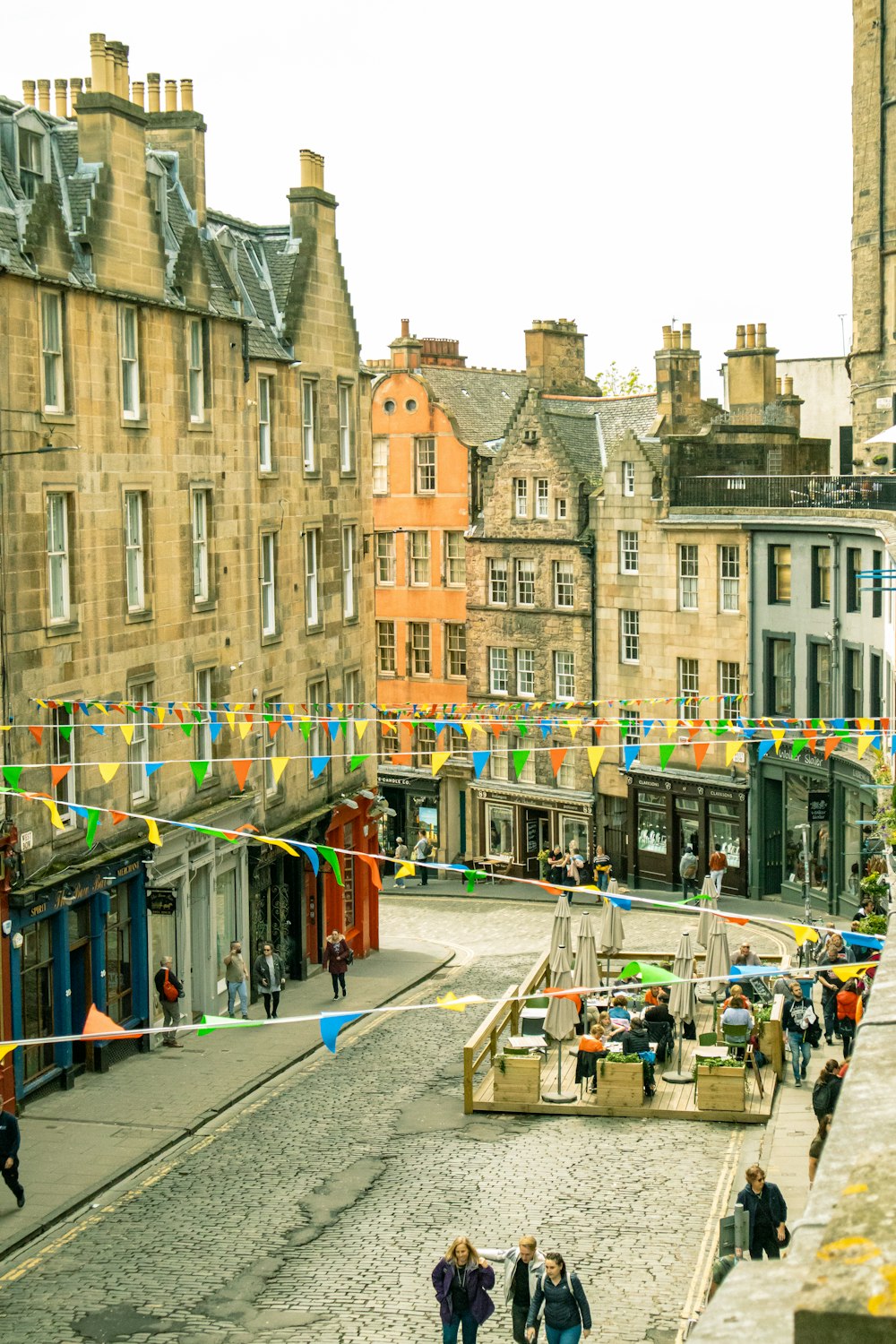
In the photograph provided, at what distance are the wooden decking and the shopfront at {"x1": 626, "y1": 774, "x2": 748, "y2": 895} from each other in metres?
19.7

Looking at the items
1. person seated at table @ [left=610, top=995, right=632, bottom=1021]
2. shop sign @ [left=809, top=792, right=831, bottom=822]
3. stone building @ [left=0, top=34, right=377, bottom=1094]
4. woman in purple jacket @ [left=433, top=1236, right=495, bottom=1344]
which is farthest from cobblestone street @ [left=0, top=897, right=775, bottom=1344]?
shop sign @ [left=809, top=792, right=831, bottom=822]

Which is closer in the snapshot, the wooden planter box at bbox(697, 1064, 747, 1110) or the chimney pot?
the wooden planter box at bbox(697, 1064, 747, 1110)

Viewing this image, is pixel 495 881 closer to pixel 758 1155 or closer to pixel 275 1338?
pixel 758 1155

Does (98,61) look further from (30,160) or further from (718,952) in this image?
(718,952)

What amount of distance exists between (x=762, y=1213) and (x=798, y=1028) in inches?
398

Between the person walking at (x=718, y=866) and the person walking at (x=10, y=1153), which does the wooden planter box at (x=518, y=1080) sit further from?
the person walking at (x=718, y=866)

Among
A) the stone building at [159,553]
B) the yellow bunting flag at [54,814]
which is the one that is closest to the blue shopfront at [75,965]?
the stone building at [159,553]

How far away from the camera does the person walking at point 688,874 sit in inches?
1919

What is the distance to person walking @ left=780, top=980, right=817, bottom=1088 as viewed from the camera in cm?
2702

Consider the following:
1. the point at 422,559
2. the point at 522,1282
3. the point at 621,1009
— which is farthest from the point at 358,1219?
the point at 422,559

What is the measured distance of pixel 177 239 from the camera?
3341 cm

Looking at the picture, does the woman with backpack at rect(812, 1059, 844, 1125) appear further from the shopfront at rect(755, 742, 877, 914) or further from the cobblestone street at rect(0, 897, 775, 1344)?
the shopfront at rect(755, 742, 877, 914)

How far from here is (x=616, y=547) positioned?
→ 52.9m

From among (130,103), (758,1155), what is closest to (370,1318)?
(758,1155)
